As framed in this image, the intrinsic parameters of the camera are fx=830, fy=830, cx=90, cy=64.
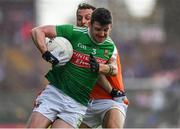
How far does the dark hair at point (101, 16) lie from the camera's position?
9.15 m

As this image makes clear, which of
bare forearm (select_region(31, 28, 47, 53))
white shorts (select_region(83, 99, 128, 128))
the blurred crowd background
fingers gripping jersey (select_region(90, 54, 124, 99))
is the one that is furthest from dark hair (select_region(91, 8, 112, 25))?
the blurred crowd background

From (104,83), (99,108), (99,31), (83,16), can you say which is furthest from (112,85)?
(99,31)

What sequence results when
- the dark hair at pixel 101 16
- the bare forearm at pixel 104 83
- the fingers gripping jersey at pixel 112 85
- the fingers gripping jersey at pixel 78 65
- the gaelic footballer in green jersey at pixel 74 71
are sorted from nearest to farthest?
the dark hair at pixel 101 16
the gaelic footballer in green jersey at pixel 74 71
the fingers gripping jersey at pixel 78 65
the bare forearm at pixel 104 83
the fingers gripping jersey at pixel 112 85

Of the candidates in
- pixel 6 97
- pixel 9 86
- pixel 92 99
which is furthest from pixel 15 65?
pixel 92 99

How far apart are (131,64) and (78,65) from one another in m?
14.4

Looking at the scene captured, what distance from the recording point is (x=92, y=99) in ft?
33.6

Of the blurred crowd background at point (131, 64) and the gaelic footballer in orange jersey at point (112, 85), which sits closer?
the gaelic footballer in orange jersey at point (112, 85)

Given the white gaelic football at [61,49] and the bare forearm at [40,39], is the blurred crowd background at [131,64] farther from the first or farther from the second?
the bare forearm at [40,39]

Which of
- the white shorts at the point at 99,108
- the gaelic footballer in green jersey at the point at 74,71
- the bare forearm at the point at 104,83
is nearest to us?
the gaelic footballer in green jersey at the point at 74,71

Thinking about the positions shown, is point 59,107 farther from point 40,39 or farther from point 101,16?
point 101,16

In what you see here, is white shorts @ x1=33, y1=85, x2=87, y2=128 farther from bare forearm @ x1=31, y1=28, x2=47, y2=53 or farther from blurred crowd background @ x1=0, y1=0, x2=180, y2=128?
blurred crowd background @ x1=0, y1=0, x2=180, y2=128

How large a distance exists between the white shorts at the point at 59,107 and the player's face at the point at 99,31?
801 mm

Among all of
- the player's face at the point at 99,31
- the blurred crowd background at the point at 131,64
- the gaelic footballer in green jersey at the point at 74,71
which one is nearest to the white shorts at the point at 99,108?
the gaelic footballer in green jersey at the point at 74,71

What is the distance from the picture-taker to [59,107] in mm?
9570
